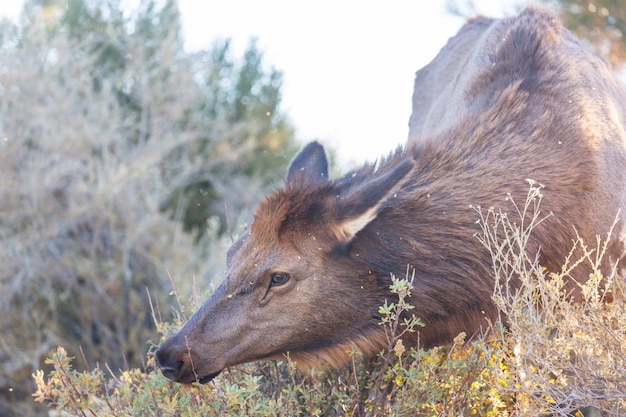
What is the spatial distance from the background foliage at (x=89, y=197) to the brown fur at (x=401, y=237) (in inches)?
173

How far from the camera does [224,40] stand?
14008mm

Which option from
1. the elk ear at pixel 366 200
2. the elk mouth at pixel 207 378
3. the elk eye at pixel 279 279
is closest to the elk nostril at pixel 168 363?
the elk mouth at pixel 207 378

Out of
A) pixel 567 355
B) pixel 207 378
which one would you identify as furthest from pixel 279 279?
pixel 567 355

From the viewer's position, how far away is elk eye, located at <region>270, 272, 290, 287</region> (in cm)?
486

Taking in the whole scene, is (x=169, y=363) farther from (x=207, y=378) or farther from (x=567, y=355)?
(x=567, y=355)

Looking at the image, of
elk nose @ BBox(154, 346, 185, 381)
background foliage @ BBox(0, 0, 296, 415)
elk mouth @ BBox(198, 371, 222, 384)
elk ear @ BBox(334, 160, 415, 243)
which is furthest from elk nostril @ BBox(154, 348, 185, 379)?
background foliage @ BBox(0, 0, 296, 415)

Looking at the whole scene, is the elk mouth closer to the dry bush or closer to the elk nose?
the elk nose

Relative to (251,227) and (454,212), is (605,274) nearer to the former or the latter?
(454,212)

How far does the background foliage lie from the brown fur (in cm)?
439

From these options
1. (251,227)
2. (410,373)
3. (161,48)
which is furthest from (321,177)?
(161,48)

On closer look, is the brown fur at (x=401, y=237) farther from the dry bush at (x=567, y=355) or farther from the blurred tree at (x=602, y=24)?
the blurred tree at (x=602, y=24)

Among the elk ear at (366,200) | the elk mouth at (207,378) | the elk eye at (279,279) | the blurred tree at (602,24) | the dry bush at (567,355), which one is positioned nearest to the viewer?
the dry bush at (567,355)

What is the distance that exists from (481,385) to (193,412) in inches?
56.4

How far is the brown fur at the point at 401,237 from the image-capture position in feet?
15.7
